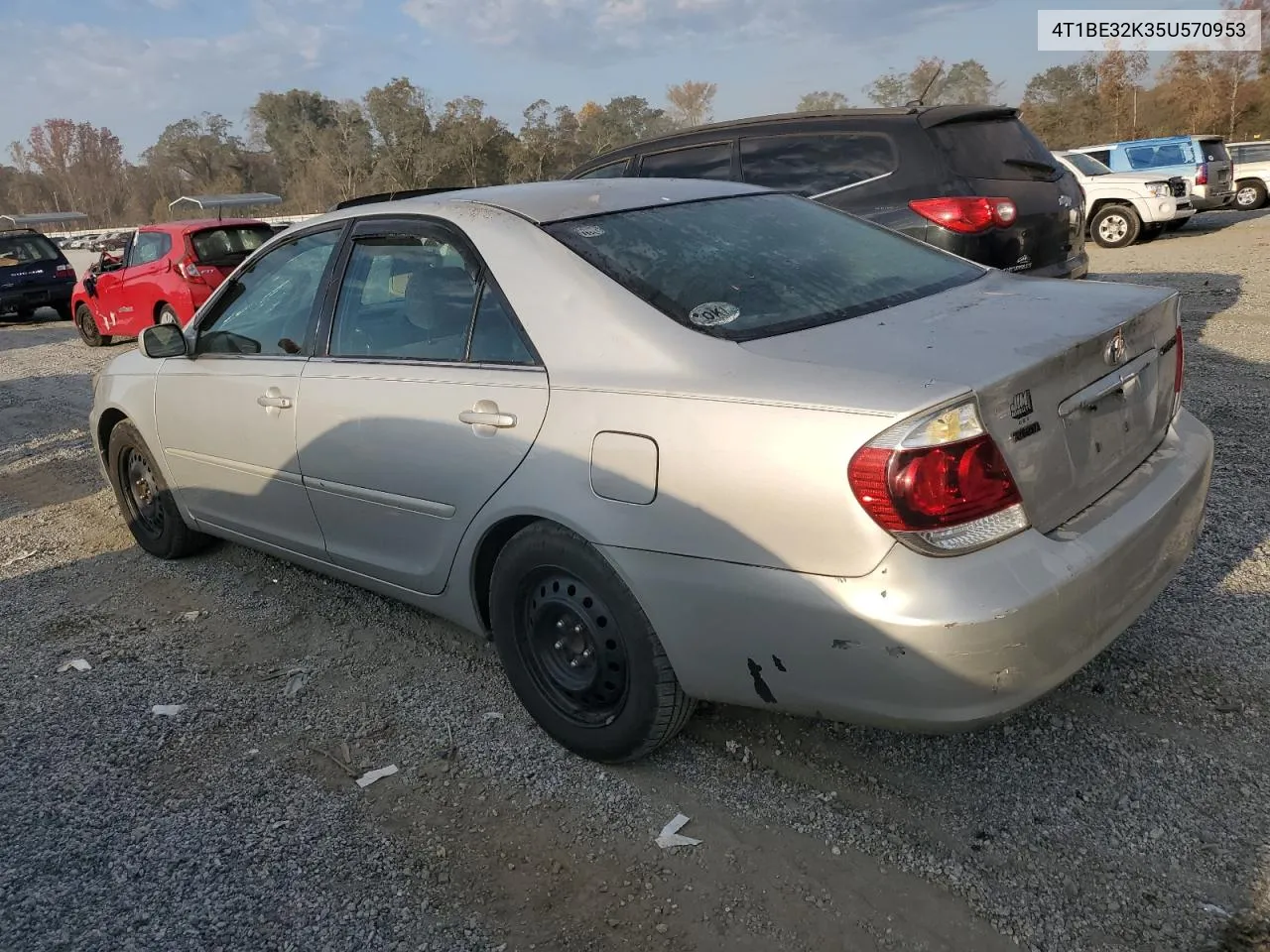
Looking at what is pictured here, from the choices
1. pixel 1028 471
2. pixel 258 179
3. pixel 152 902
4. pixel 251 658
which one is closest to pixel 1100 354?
pixel 1028 471

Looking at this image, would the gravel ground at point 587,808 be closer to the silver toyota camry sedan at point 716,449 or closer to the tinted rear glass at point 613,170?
the silver toyota camry sedan at point 716,449

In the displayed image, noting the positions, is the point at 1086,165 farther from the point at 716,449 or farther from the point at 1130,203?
the point at 716,449

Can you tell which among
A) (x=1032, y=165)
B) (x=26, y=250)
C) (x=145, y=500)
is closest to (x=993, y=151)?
(x=1032, y=165)

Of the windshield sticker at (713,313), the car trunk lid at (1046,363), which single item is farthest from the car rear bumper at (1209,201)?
the windshield sticker at (713,313)

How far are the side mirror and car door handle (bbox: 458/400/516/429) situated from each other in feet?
6.47

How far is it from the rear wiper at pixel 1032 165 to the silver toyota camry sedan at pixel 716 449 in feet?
10.8

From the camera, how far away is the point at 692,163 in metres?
6.95

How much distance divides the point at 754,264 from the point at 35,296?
1774 cm

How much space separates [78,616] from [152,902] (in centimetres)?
225

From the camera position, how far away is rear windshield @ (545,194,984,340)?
2.70 metres

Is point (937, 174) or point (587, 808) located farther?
point (937, 174)

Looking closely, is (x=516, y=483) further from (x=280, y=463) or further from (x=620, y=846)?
(x=280, y=463)

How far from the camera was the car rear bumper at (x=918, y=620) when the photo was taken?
6.96 ft

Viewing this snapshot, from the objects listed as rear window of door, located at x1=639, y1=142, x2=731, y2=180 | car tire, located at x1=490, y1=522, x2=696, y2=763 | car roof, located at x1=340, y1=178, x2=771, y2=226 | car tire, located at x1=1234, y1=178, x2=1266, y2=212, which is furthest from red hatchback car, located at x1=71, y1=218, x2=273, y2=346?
car tire, located at x1=1234, y1=178, x2=1266, y2=212
